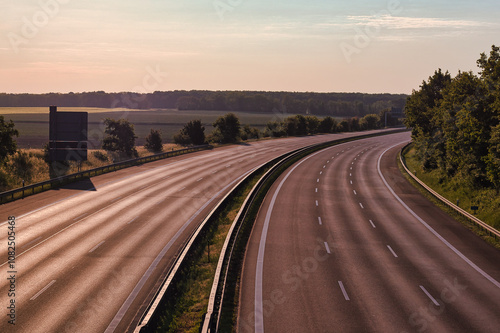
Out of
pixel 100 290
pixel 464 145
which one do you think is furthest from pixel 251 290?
pixel 464 145

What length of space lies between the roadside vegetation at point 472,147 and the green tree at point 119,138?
1889 inches

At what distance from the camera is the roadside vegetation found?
102 feet

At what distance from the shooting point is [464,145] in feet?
121

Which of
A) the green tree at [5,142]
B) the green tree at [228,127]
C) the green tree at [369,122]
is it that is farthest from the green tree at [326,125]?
the green tree at [5,142]

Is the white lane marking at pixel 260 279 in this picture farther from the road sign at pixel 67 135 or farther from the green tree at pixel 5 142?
the road sign at pixel 67 135

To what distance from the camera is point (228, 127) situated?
95062 mm

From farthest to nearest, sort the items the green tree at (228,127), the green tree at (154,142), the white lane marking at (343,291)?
1. the green tree at (228,127)
2. the green tree at (154,142)
3. the white lane marking at (343,291)

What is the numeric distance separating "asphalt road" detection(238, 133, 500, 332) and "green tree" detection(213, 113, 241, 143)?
58.1 m

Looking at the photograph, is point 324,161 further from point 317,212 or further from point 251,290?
point 251,290

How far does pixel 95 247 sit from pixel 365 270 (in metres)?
13.1

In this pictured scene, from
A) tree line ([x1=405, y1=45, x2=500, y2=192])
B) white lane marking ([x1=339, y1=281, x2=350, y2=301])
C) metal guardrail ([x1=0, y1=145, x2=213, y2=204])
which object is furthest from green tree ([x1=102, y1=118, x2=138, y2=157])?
white lane marking ([x1=339, y1=281, x2=350, y2=301])

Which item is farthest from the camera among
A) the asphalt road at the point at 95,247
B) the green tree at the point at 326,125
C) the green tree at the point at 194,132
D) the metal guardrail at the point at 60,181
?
the green tree at the point at 326,125

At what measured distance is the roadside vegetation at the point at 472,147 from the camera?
31062 millimetres

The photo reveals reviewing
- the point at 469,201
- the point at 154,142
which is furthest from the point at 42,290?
the point at 154,142
